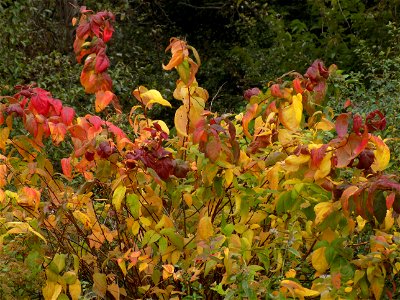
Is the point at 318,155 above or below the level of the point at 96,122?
above

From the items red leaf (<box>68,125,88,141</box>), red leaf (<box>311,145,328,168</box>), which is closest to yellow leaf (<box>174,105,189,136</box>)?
red leaf (<box>68,125,88,141</box>)

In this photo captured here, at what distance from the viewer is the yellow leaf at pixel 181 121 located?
9.84ft

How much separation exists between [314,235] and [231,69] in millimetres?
6872

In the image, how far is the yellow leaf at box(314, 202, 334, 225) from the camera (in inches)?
103

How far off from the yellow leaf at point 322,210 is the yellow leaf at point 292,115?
1.55 ft

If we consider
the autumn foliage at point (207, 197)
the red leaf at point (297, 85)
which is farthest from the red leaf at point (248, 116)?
the red leaf at point (297, 85)

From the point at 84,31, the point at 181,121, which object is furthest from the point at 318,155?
the point at 84,31

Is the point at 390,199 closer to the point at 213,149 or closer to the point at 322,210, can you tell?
the point at 322,210

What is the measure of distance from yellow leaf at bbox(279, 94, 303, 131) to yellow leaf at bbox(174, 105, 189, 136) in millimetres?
345

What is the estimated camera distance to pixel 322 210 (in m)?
2.61

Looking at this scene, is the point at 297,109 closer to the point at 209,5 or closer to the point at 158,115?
the point at 158,115

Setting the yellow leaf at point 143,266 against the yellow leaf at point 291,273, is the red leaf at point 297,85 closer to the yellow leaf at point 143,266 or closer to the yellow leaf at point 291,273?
the yellow leaf at point 291,273

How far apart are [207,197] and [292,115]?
43 cm

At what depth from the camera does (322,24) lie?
29.9 ft
